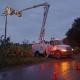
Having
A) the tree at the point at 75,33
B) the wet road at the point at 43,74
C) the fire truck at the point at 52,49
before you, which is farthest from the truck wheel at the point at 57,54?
the tree at the point at 75,33

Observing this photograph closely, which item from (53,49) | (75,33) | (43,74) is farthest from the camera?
(75,33)

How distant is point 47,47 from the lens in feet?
129

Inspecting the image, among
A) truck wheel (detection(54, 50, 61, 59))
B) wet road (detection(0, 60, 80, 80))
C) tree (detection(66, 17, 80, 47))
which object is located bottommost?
wet road (detection(0, 60, 80, 80))

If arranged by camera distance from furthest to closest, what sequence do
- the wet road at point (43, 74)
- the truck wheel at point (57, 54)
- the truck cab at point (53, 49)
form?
the truck cab at point (53, 49), the truck wheel at point (57, 54), the wet road at point (43, 74)

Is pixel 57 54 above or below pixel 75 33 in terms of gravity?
below

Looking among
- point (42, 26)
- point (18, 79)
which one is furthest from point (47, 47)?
point (18, 79)

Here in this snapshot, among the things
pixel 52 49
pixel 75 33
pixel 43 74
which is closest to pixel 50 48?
Result: pixel 52 49

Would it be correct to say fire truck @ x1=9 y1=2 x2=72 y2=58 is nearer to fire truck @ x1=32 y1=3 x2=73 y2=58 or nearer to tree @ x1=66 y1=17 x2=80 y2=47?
fire truck @ x1=32 y1=3 x2=73 y2=58

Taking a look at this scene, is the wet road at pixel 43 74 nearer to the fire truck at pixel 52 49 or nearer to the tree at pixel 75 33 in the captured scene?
the fire truck at pixel 52 49

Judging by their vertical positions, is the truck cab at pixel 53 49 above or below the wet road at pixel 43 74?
above

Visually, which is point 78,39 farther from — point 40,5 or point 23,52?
point 23,52

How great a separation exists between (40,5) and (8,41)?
10.4m

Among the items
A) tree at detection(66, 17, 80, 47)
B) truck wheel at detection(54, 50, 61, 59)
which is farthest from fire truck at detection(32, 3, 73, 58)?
tree at detection(66, 17, 80, 47)

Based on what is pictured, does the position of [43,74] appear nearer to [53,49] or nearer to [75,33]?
[53,49]
